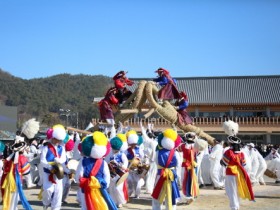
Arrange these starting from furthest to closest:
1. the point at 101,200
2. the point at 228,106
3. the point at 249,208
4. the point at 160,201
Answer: the point at 228,106, the point at 249,208, the point at 160,201, the point at 101,200

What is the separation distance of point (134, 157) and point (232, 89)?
81.7ft

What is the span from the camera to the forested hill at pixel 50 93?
265 feet

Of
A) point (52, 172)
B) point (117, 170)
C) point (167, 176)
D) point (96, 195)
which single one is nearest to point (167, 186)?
point (167, 176)

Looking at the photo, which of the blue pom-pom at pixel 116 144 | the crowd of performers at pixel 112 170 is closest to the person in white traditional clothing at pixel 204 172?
the crowd of performers at pixel 112 170

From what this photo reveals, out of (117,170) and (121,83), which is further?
(121,83)

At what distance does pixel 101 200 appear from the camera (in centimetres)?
573

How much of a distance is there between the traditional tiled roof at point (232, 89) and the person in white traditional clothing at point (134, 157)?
2147cm

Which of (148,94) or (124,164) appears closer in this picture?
(124,164)

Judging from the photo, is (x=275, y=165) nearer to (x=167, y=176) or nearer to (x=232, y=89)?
(x=167, y=176)

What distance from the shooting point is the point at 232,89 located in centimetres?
3278

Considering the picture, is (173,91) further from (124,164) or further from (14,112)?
(14,112)

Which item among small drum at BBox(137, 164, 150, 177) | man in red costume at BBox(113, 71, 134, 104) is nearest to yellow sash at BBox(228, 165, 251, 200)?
small drum at BBox(137, 164, 150, 177)

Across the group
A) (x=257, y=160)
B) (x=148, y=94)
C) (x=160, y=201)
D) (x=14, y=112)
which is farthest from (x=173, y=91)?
(x=14, y=112)

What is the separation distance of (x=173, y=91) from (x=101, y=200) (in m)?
9.38
